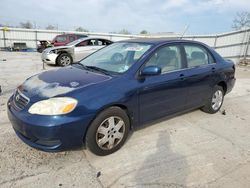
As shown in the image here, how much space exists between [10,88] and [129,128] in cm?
435

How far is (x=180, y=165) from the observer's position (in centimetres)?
278

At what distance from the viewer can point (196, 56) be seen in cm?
407

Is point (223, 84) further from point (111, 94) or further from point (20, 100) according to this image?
point (20, 100)

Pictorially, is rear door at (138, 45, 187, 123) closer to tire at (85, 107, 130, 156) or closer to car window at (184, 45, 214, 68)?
car window at (184, 45, 214, 68)

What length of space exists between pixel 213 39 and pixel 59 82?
14955 millimetres

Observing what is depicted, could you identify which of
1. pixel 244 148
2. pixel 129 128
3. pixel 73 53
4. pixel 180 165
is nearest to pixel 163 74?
pixel 129 128

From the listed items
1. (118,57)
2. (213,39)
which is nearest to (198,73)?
(118,57)

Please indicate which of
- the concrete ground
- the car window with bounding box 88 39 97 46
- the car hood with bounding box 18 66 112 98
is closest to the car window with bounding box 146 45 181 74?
the car hood with bounding box 18 66 112 98

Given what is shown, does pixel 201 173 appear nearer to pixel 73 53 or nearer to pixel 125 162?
pixel 125 162

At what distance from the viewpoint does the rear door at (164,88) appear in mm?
3137

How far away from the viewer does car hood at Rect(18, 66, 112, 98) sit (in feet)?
8.70

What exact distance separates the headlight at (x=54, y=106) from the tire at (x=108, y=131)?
0.37 metres

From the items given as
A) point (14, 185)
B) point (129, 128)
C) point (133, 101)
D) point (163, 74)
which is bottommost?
point (14, 185)

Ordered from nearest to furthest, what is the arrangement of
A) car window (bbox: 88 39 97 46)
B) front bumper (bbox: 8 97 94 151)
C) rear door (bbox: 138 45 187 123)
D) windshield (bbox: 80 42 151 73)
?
1. front bumper (bbox: 8 97 94 151)
2. rear door (bbox: 138 45 187 123)
3. windshield (bbox: 80 42 151 73)
4. car window (bbox: 88 39 97 46)
